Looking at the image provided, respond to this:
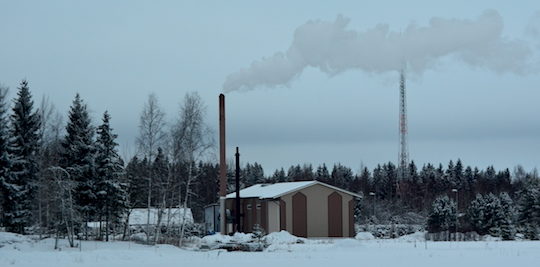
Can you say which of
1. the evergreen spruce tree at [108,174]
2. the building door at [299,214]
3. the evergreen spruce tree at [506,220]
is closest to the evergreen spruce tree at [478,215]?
the evergreen spruce tree at [506,220]

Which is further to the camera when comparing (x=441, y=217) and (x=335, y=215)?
(x=441, y=217)

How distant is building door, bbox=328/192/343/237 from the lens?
174 ft

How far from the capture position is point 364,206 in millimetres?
79062

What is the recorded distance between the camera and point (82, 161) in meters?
40.7

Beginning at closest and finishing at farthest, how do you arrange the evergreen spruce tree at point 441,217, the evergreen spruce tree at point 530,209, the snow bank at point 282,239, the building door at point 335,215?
the snow bank at point 282,239 → the building door at point 335,215 → the evergreen spruce tree at point 530,209 → the evergreen spruce tree at point 441,217

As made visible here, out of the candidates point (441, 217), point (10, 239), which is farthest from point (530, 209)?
point (10, 239)

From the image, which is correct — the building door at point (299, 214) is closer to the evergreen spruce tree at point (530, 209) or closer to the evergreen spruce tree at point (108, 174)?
the evergreen spruce tree at point (108, 174)

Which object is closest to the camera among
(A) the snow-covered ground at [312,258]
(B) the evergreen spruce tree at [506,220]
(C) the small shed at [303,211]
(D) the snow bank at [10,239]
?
(A) the snow-covered ground at [312,258]

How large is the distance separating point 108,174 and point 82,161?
5.41 ft

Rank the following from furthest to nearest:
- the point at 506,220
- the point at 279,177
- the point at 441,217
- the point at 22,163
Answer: the point at 279,177 < the point at 441,217 < the point at 506,220 < the point at 22,163

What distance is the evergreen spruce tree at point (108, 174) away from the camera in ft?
135

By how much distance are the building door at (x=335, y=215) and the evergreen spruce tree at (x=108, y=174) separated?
16324 millimetres

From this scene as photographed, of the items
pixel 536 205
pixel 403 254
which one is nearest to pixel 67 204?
pixel 403 254

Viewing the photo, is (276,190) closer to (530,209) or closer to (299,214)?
(299,214)
